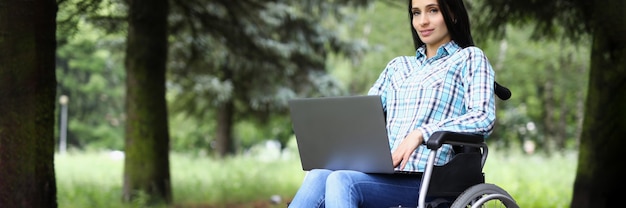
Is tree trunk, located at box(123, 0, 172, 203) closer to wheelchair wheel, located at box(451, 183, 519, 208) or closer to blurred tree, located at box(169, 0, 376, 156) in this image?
blurred tree, located at box(169, 0, 376, 156)

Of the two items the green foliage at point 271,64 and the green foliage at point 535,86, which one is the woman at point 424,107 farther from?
the green foliage at point 535,86

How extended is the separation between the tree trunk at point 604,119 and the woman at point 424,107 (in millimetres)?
3001

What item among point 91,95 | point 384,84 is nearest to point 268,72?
point 384,84

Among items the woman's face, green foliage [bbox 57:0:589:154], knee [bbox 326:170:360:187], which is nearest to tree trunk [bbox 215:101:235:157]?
green foliage [bbox 57:0:589:154]

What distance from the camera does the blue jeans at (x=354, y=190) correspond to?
9.69ft

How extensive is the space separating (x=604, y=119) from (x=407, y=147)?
385cm

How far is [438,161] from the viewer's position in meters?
3.12

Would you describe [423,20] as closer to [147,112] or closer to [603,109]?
[603,109]

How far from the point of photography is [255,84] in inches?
666

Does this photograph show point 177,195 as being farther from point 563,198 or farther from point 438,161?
point 438,161

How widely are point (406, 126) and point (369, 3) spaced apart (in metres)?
7.41

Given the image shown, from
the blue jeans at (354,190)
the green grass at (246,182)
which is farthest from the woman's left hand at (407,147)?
the green grass at (246,182)

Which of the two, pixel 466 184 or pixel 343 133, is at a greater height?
pixel 343 133

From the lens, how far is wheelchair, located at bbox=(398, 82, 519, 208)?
2.90 metres
